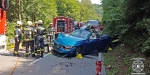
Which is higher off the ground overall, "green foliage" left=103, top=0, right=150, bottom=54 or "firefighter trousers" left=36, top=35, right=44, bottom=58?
"green foliage" left=103, top=0, right=150, bottom=54

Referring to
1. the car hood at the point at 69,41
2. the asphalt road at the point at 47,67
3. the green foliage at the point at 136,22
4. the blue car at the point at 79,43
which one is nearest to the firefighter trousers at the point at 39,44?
the asphalt road at the point at 47,67

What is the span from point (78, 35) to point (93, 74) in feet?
16.0

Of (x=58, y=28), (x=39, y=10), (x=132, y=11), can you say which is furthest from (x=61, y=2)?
(x=132, y=11)

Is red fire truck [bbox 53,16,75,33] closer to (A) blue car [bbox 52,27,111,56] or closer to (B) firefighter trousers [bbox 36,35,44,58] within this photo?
(A) blue car [bbox 52,27,111,56]

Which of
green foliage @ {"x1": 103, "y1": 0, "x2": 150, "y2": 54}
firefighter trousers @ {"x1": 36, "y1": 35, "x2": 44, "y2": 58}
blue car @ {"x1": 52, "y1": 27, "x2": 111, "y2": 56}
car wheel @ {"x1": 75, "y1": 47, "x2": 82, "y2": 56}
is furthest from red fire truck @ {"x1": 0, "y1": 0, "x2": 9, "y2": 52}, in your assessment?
green foliage @ {"x1": 103, "y1": 0, "x2": 150, "y2": 54}

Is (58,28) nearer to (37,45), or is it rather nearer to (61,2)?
(37,45)

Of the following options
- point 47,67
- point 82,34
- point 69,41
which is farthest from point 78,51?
point 47,67

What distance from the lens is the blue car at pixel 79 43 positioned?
1147 cm

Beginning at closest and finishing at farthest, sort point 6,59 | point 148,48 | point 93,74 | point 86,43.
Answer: point 148,48, point 93,74, point 6,59, point 86,43

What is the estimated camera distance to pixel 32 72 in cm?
827

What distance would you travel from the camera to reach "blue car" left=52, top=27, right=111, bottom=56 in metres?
11.5

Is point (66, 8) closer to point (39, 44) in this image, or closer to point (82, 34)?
point (82, 34)

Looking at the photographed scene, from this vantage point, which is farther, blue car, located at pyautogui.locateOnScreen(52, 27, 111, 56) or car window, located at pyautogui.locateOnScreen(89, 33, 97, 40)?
car window, located at pyautogui.locateOnScreen(89, 33, 97, 40)

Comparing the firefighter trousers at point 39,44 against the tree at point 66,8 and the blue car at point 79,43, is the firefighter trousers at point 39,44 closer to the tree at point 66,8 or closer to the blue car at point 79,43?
the blue car at point 79,43
